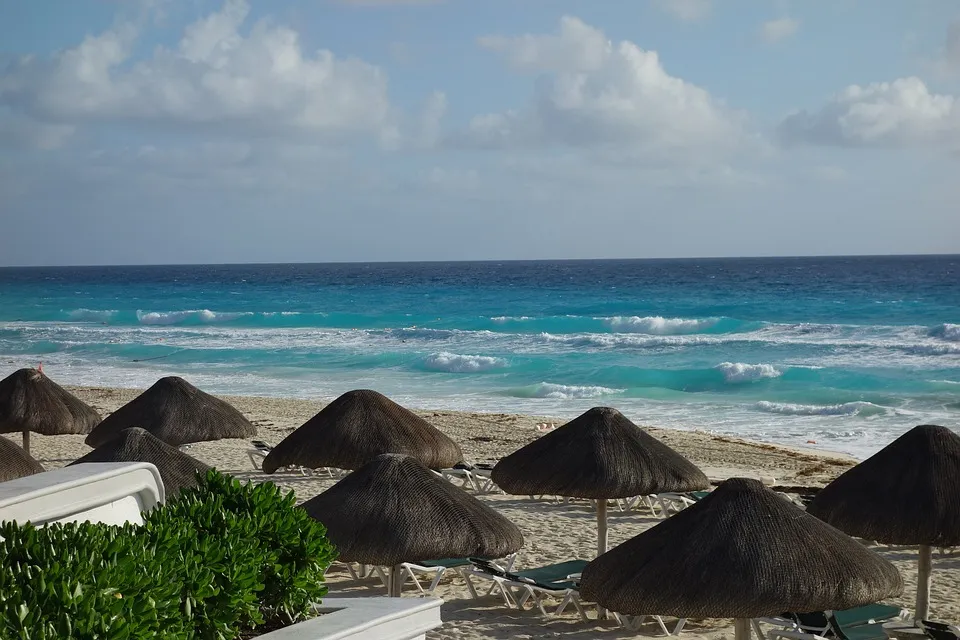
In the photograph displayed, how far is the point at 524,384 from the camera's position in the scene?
89.2 feet

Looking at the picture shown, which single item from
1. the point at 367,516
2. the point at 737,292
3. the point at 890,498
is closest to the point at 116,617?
the point at 367,516

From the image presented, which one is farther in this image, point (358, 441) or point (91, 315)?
point (91, 315)

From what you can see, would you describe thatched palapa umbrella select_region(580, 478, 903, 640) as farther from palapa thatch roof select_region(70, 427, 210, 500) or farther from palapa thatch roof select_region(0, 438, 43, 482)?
palapa thatch roof select_region(0, 438, 43, 482)

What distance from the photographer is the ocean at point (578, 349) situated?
23234 mm

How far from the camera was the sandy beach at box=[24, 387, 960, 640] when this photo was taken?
26.5 ft

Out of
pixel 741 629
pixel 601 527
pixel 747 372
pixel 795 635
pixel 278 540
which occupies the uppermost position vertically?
pixel 278 540

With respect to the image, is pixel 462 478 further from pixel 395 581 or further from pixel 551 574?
pixel 395 581

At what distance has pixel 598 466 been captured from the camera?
8633 millimetres

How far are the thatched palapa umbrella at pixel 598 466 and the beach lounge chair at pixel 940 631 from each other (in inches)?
82.1

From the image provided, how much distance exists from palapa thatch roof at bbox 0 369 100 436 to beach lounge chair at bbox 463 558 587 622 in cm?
656

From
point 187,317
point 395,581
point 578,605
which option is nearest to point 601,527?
point 578,605

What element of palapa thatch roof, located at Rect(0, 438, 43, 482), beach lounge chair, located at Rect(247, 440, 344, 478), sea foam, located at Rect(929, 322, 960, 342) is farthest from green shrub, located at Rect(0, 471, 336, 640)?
sea foam, located at Rect(929, 322, 960, 342)

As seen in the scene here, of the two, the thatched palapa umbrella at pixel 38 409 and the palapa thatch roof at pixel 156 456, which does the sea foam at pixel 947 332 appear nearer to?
the thatched palapa umbrella at pixel 38 409

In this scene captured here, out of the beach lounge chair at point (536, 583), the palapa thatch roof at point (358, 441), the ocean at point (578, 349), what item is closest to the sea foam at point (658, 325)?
the ocean at point (578, 349)
